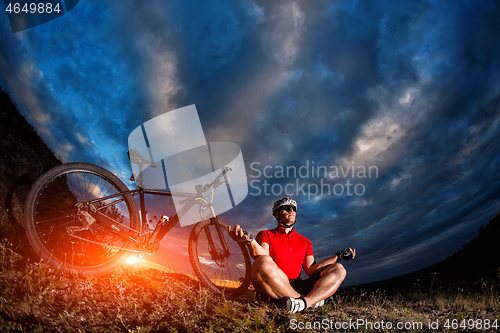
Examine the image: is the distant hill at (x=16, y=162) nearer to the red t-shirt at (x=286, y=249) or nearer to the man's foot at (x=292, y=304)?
the red t-shirt at (x=286, y=249)

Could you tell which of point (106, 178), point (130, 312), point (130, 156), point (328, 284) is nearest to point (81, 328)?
point (130, 312)

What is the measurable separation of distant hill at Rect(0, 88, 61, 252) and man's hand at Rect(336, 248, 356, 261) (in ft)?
19.0

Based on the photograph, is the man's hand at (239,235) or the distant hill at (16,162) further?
the distant hill at (16,162)

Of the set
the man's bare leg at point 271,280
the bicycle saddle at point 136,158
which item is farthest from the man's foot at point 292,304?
the bicycle saddle at point 136,158

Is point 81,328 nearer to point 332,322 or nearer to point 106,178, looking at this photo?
point 106,178

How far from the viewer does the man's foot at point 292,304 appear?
3.41m

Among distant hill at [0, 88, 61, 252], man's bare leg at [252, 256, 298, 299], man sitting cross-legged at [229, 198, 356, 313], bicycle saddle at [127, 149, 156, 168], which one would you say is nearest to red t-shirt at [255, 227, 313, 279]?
man sitting cross-legged at [229, 198, 356, 313]

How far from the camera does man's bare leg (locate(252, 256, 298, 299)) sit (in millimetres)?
3652

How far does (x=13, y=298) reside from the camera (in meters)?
2.87

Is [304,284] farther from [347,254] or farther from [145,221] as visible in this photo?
[145,221]

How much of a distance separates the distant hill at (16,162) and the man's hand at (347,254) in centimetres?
578

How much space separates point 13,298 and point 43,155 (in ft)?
14.2

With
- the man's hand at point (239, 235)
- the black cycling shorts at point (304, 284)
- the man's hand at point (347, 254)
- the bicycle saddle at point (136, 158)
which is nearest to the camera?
the man's hand at point (239, 235)

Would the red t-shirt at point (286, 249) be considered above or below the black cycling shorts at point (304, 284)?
above
